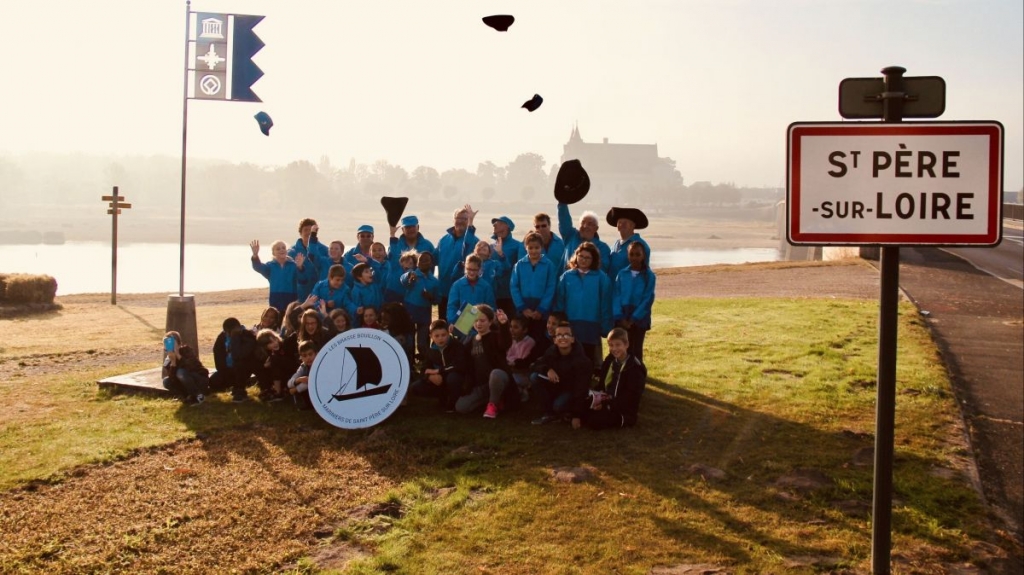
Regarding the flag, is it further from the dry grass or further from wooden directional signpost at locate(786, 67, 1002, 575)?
wooden directional signpost at locate(786, 67, 1002, 575)

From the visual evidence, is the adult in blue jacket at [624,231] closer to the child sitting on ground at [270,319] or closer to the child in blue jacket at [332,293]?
the child in blue jacket at [332,293]

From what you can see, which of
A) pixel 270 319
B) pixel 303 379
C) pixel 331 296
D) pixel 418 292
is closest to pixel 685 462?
A: pixel 303 379

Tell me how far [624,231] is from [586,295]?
891 millimetres

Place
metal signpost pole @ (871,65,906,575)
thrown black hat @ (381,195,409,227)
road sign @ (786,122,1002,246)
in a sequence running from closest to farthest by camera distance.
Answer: road sign @ (786,122,1002,246) → metal signpost pole @ (871,65,906,575) → thrown black hat @ (381,195,409,227)

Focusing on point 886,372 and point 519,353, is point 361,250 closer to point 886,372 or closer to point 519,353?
point 519,353

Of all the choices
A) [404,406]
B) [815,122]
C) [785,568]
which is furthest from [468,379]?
[815,122]

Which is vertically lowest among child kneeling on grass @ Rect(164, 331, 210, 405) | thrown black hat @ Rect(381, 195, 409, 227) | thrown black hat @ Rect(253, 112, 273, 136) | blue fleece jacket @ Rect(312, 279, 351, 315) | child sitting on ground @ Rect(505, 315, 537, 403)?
child kneeling on grass @ Rect(164, 331, 210, 405)

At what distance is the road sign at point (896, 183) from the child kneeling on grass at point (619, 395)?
3795mm

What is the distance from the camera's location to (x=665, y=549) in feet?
17.6

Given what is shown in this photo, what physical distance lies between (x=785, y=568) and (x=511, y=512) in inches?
70.8

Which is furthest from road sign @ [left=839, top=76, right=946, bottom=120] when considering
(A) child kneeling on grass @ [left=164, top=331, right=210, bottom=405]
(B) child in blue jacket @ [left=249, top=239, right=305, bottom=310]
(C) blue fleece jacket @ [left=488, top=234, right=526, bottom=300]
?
(B) child in blue jacket @ [left=249, top=239, right=305, bottom=310]

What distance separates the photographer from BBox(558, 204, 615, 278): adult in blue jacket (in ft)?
30.5

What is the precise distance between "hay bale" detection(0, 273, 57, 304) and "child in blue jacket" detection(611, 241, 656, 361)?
19000 millimetres

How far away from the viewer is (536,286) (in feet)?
29.7
